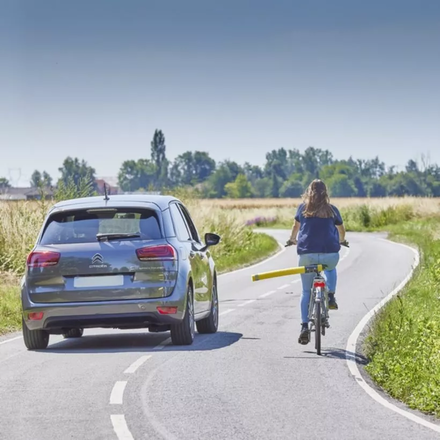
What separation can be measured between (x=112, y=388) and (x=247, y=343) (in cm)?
409

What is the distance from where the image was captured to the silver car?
44.6 feet

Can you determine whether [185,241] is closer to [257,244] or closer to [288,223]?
[257,244]

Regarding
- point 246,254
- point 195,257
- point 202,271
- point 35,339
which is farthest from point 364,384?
point 246,254

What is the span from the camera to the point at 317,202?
13852mm

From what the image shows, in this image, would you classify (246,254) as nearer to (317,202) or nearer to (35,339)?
(35,339)

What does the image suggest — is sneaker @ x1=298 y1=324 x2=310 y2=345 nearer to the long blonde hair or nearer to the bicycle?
the bicycle

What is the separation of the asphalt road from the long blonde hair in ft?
5.31

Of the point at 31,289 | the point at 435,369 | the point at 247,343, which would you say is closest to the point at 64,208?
the point at 31,289

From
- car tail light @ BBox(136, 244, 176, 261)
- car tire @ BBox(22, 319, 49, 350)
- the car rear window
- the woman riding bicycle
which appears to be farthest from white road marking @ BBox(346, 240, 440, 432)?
car tire @ BBox(22, 319, 49, 350)

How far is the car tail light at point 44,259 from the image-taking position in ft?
44.8

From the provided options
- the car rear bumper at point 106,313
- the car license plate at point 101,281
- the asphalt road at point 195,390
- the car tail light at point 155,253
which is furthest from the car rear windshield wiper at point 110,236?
the asphalt road at point 195,390

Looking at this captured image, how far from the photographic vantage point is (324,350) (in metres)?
14.0

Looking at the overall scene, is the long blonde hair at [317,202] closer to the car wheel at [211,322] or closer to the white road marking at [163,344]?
the white road marking at [163,344]

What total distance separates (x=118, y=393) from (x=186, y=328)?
3426 millimetres
